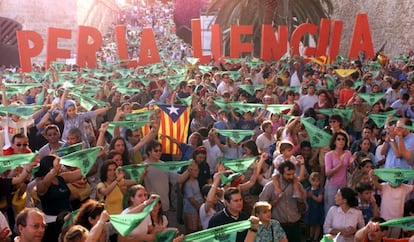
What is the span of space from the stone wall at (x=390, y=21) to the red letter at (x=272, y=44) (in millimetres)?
6737

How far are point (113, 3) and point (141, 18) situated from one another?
25.6 ft

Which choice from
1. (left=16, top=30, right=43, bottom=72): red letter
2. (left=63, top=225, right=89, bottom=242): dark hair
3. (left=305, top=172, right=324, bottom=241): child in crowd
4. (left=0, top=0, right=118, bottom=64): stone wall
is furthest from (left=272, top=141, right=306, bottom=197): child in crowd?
(left=0, top=0, right=118, bottom=64): stone wall

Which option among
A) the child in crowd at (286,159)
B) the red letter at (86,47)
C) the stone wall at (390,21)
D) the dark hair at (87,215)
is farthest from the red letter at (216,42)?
the dark hair at (87,215)

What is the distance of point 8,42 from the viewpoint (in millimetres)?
33062

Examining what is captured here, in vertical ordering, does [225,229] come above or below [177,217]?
above

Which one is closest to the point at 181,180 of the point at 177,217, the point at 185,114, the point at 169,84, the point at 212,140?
the point at 177,217

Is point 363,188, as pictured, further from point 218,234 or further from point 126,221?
point 126,221

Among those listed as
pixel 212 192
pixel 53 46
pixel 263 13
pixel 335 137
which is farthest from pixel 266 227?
pixel 263 13

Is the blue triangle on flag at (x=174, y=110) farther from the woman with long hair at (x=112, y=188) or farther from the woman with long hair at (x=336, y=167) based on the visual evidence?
the woman with long hair at (x=112, y=188)

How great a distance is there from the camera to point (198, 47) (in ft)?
68.8

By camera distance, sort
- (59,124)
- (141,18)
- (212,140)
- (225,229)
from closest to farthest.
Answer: (225,229), (212,140), (59,124), (141,18)

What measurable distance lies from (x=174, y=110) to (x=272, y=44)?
33.9 feet

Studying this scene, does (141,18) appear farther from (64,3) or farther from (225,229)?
(225,229)

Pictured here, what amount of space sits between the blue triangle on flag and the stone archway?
2373cm
